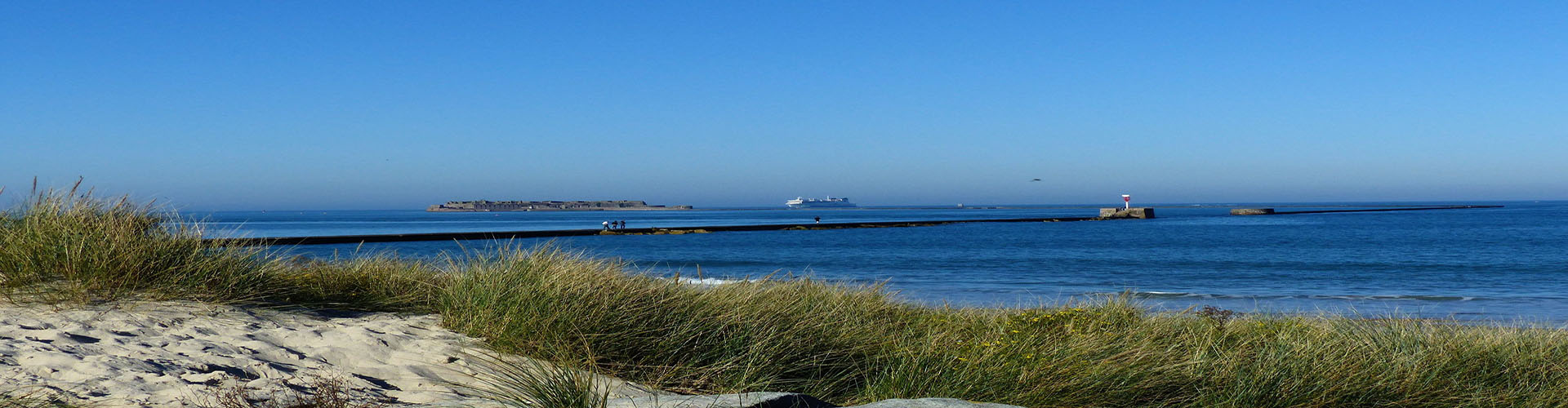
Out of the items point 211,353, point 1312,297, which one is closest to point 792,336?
point 211,353

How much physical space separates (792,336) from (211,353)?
3.29 meters

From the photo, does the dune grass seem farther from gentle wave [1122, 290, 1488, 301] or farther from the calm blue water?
gentle wave [1122, 290, 1488, 301]


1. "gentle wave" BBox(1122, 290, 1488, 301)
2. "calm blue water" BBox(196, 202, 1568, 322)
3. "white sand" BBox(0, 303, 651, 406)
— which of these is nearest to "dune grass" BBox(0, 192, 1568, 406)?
"white sand" BBox(0, 303, 651, 406)

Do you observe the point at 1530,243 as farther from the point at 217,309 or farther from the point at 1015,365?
the point at 217,309

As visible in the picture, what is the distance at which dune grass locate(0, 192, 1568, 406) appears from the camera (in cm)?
545

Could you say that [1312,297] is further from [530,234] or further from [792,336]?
[530,234]

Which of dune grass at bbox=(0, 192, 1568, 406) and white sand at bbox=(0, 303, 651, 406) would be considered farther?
dune grass at bbox=(0, 192, 1568, 406)

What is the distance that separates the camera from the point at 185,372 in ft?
16.2

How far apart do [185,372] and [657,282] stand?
3110 millimetres

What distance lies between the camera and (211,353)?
5.37 m

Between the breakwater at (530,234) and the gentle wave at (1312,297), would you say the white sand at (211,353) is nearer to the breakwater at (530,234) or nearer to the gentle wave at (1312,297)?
the gentle wave at (1312,297)

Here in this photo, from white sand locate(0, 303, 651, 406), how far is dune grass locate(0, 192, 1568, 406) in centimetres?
33

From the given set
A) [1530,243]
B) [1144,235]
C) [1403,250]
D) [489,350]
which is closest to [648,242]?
[1144,235]

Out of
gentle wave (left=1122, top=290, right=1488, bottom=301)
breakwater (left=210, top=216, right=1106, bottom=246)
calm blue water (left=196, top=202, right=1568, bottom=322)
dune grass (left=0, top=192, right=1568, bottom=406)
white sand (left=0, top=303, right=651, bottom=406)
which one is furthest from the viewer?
breakwater (left=210, top=216, right=1106, bottom=246)
